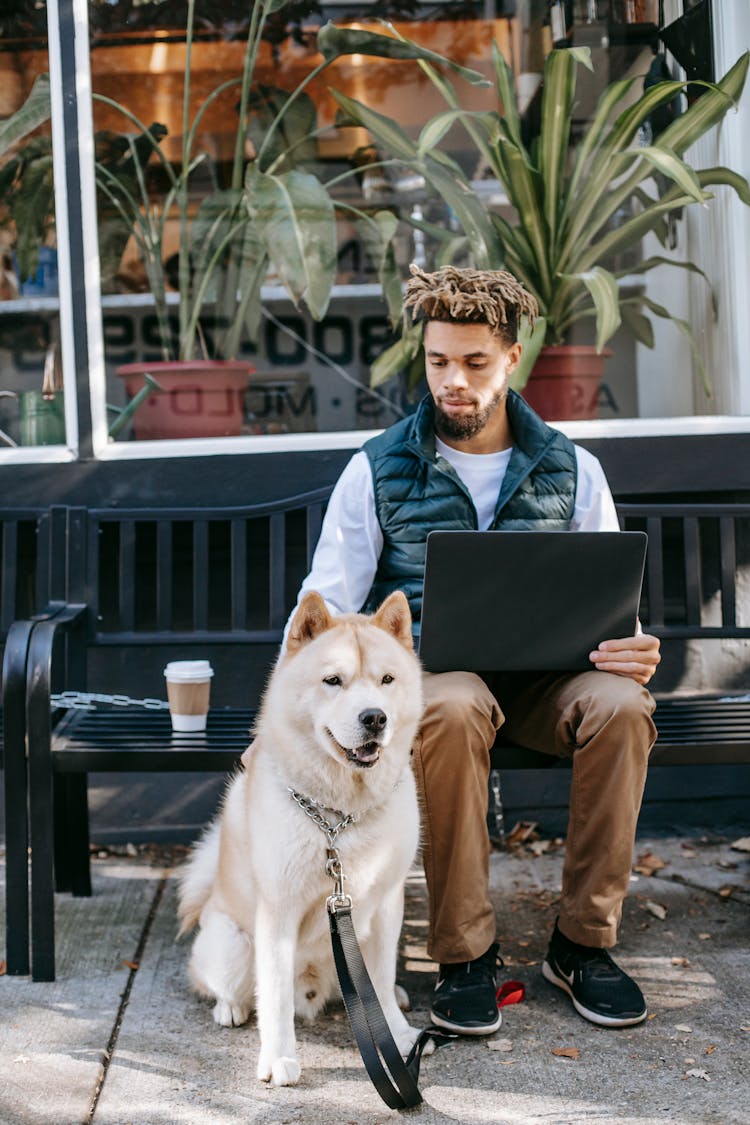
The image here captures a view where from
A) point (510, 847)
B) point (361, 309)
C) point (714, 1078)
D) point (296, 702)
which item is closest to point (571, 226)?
point (361, 309)

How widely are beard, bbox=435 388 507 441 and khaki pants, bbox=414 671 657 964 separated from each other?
2.21 ft

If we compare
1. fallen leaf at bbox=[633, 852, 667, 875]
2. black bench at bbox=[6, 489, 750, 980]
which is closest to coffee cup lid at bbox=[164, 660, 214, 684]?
black bench at bbox=[6, 489, 750, 980]

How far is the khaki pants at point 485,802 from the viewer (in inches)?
A: 103

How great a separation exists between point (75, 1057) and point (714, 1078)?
4.41 feet

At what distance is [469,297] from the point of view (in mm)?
2912

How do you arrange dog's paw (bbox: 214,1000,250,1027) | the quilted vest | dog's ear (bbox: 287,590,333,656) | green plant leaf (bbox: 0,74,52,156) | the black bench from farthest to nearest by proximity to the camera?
1. green plant leaf (bbox: 0,74,52,156)
2. the quilted vest
3. the black bench
4. dog's paw (bbox: 214,1000,250,1027)
5. dog's ear (bbox: 287,590,333,656)

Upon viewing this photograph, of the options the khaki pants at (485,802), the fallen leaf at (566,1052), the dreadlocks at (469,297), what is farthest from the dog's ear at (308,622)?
the fallen leaf at (566,1052)

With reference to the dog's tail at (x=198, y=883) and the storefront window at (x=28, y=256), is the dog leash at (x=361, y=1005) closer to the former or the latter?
the dog's tail at (x=198, y=883)

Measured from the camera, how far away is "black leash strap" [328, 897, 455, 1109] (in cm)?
214

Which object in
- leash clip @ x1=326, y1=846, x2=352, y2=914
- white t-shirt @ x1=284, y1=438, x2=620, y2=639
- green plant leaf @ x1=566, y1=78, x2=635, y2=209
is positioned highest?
green plant leaf @ x1=566, y1=78, x2=635, y2=209

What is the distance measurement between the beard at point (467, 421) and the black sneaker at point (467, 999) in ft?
4.27

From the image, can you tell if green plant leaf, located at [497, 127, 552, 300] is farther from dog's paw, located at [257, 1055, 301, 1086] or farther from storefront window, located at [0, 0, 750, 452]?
dog's paw, located at [257, 1055, 301, 1086]

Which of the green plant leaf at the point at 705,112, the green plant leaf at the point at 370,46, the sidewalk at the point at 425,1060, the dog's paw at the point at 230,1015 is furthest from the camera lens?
the green plant leaf at the point at 370,46

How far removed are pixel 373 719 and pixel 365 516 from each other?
0.91m
